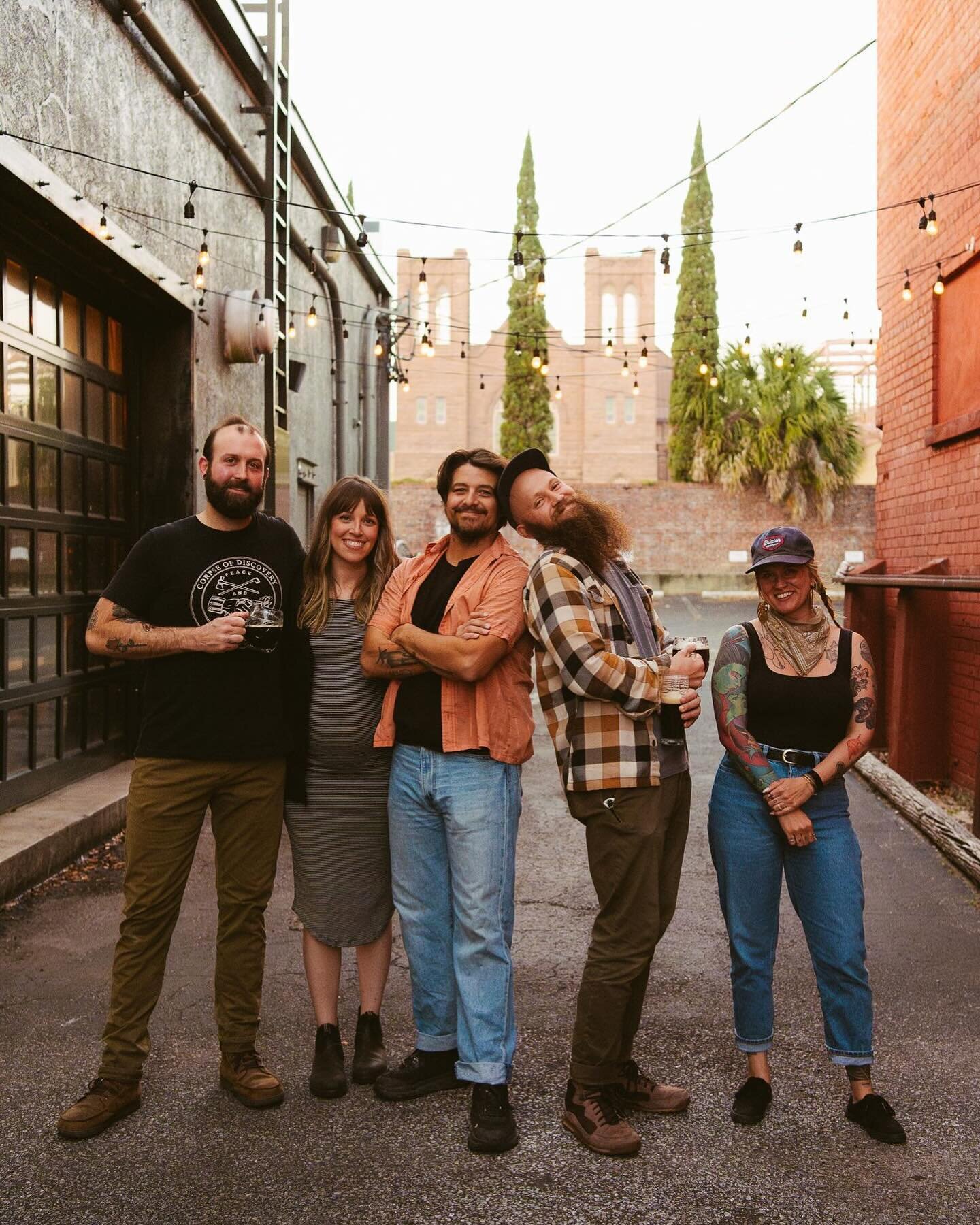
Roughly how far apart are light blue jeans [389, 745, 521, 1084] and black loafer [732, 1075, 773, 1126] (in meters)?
Result: 0.69

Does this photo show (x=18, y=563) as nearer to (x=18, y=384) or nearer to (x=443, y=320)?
(x=18, y=384)

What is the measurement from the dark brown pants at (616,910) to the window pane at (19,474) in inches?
173

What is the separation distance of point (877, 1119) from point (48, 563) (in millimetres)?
5615

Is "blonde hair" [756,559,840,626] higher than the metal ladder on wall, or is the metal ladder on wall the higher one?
the metal ladder on wall

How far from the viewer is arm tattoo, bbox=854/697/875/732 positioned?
138 inches

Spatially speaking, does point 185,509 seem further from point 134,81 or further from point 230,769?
point 230,769

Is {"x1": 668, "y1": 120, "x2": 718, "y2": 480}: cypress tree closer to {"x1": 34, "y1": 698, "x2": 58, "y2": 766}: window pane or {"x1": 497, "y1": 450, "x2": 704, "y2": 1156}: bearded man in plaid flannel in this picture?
{"x1": 34, "y1": 698, "x2": 58, "y2": 766}: window pane

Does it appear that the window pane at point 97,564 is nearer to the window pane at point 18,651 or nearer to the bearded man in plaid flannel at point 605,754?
the window pane at point 18,651

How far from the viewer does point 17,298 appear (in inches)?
254

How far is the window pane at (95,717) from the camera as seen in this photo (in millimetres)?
7742

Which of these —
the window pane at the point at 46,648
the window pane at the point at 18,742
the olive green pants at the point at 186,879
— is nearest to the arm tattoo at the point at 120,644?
the olive green pants at the point at 186,879

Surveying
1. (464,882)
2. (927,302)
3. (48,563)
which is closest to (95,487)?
(48,563)

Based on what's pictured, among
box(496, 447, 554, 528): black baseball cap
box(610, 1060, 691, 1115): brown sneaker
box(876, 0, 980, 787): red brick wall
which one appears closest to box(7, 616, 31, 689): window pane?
box(496, 447, 554, 528): black baseball cap

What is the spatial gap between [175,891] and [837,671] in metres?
2.17
